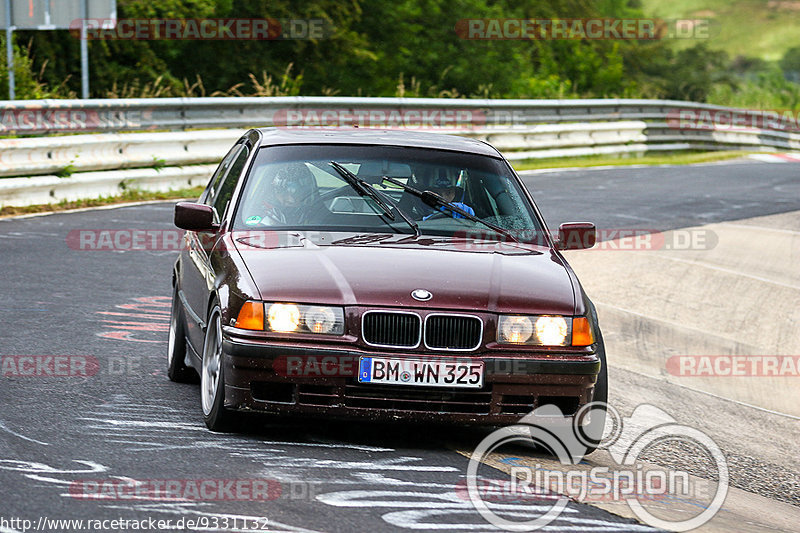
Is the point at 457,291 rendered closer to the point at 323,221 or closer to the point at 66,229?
the point at 323,221

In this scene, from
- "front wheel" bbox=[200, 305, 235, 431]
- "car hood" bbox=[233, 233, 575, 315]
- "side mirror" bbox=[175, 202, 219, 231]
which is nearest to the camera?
"car hood" bbox=[233, 233, 575, 315]

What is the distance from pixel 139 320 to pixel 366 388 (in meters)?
3.92

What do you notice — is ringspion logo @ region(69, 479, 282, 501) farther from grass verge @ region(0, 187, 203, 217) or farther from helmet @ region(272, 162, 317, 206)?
grass verge @ region(0, 187, 203, 217)

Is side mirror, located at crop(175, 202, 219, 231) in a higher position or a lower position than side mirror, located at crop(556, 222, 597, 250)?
higher

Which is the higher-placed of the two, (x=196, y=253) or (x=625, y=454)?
(x=196, y=253)

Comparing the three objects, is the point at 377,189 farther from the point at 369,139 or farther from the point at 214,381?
the point at 214,381

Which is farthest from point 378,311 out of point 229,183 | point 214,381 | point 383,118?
point 383,118

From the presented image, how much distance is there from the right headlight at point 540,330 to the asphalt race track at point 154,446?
59 centimetres

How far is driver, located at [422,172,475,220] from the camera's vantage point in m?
7.09

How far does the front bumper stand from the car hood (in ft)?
0.77

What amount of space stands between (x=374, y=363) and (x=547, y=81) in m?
31.7

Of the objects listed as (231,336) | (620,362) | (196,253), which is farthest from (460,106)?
(231,336)

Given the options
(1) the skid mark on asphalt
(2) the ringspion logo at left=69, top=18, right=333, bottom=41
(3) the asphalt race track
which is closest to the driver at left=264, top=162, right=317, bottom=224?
(3) the asphalt race track

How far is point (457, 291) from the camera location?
585cm
